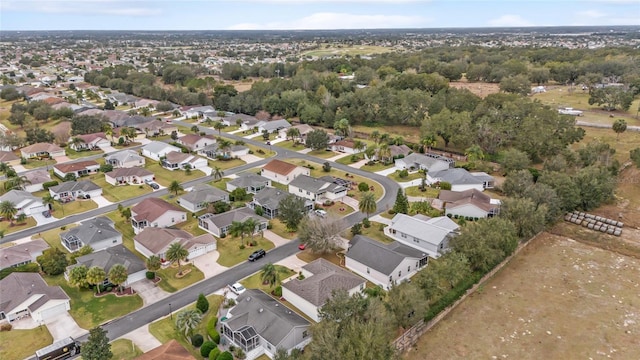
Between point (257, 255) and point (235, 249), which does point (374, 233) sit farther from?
point (235, 249)

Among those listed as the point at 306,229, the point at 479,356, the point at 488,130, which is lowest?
the point at 479,356

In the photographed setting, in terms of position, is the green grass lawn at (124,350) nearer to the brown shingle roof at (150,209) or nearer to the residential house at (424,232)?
the brown shingle roof at (150,209)

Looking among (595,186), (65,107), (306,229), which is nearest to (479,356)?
(306,229)

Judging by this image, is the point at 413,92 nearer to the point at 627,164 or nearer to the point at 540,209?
the point at 627,164

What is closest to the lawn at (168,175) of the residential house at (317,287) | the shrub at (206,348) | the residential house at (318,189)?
the residential house at (318,189)

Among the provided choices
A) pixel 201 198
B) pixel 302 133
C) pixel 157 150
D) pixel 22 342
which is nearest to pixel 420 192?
pixel 201 198

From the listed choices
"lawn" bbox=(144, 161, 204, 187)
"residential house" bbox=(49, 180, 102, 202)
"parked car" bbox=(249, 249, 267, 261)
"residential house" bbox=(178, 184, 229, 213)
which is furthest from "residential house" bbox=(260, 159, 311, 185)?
"residential house" bbox=(49, 180, 102, 202)
